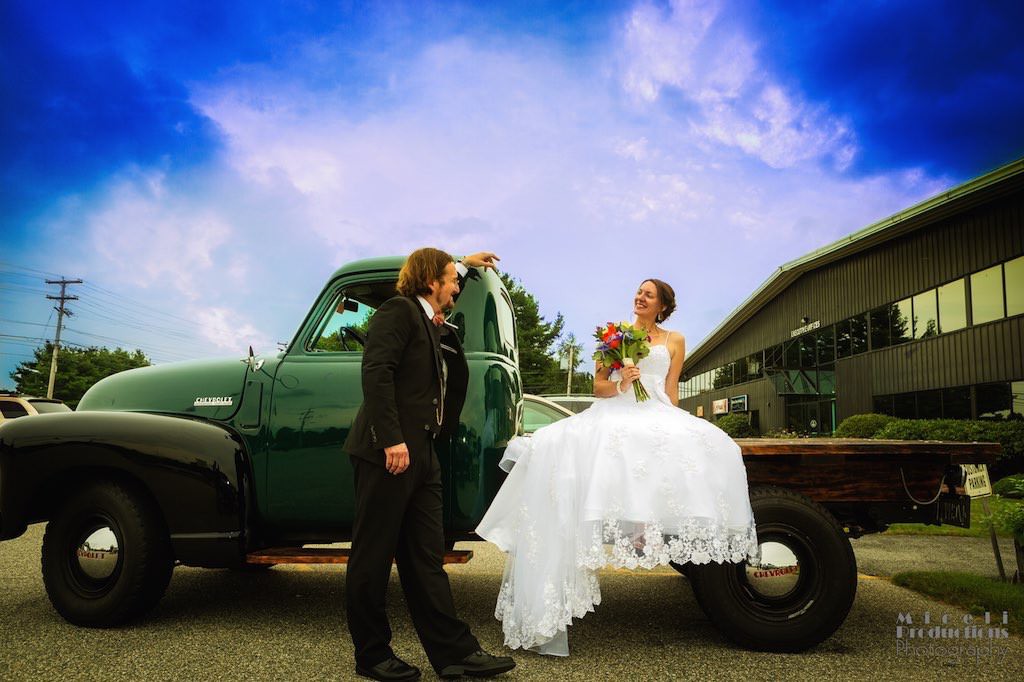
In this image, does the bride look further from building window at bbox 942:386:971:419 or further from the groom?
building window at bbox 942:386:971:419

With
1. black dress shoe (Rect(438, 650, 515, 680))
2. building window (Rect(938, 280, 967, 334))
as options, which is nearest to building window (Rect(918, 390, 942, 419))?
building window (Rect(938, 280, 967, 334))

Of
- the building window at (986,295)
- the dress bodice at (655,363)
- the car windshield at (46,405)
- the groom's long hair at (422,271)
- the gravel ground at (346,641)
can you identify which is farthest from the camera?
the building window at (986,295)

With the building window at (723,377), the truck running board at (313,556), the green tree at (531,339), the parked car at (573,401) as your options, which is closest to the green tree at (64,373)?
the green tree at (531,339)

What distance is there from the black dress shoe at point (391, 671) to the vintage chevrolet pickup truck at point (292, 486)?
69cm

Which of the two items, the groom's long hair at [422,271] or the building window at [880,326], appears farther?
the building window at [880,326]

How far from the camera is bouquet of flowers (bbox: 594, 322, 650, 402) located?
4.18 metres

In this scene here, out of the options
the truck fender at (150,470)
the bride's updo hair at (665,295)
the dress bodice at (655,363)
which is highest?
the bride's updo hair at (665,295)

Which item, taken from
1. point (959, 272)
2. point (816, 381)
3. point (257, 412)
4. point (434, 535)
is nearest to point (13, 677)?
point (257, 412)

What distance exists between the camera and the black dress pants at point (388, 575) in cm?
305

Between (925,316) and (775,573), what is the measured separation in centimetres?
1866

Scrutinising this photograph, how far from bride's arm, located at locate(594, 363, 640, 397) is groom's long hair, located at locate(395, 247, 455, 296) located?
136 centimetres

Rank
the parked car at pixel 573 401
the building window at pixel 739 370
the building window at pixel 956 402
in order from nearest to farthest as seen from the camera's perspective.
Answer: the parked car at pixel 573 401 → the building window at pixel 956 402 → the building window at pixel 739 370

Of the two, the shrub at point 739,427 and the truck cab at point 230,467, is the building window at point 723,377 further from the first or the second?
the truck cab at point 230,467

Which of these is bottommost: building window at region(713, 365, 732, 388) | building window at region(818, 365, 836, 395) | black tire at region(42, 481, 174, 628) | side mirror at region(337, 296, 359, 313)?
black tire at region(42, 481, 174, 628)
